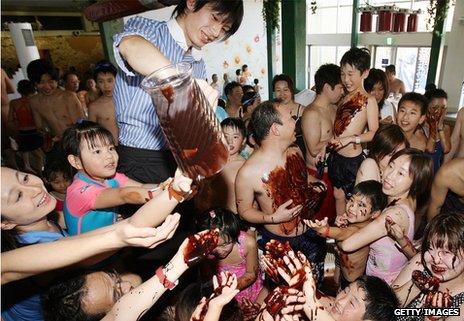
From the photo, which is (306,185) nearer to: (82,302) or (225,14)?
(225,14)

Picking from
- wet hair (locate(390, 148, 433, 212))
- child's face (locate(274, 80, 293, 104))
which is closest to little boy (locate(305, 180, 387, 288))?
wet hair (locate(390, 148, 433, 212))

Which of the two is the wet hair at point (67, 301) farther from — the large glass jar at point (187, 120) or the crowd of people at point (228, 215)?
the large glass jar at point (187, 120)

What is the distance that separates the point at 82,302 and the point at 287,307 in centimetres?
110

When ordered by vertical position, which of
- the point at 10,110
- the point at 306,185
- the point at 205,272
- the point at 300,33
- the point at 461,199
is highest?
the point at 300,33

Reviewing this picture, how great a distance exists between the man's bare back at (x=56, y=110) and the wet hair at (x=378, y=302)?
17.1 feet

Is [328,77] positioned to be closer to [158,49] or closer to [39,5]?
[158,49]

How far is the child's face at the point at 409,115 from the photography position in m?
3.78

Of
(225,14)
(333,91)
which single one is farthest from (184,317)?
(333,91)

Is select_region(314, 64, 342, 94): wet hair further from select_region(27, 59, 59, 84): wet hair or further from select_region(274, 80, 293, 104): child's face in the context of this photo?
select_region(27, 59, 59, 84): wet hair

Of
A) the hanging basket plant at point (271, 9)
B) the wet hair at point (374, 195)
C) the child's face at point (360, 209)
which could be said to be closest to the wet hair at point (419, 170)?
the wet hair at point (374, 195)

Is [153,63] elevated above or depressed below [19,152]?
above

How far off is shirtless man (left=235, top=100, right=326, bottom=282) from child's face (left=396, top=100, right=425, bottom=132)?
1.81 m

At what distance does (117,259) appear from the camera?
7.82ft

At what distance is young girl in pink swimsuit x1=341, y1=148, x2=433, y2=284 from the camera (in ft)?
7.92
